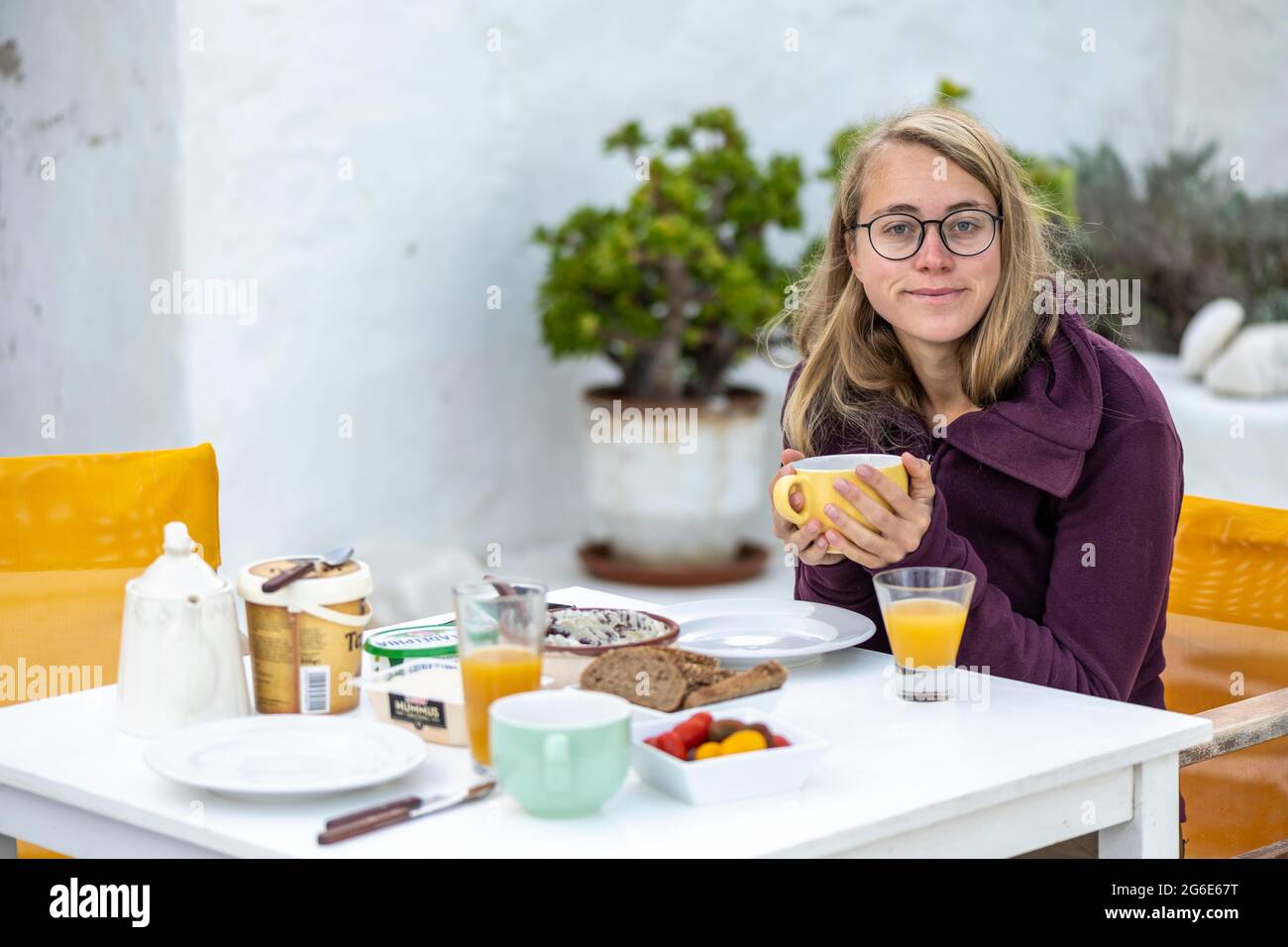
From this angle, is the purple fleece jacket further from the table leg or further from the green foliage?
the green foliage

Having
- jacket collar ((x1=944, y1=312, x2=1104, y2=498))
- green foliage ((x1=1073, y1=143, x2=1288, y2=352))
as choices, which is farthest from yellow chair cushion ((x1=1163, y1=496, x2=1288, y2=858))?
green foliage ((x1=1073, y1=143, x2=1288, y2=352))

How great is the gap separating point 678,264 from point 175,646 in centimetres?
323

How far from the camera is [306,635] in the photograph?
1512 millimetres

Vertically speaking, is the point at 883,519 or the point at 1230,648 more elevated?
the point at 883,519

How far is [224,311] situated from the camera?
4.18m

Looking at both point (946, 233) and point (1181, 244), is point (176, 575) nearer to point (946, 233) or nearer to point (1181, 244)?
point (946, 233)

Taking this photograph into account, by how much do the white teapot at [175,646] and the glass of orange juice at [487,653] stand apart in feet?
0.84

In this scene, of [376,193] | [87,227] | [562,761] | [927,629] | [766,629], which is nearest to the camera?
[562,761]

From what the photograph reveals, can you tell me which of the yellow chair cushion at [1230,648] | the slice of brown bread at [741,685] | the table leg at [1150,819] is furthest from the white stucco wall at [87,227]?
the table leg at [1150,819]

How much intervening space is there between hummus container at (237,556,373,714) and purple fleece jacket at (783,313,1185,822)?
1.97 ft

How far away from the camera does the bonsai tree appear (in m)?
4.53

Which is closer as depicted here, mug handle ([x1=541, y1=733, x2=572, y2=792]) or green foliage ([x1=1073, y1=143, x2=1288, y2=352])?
mug handle ([x1=541, y1=733, x2=572, y2=792])

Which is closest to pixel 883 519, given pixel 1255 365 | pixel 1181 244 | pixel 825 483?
pixel 825 483
